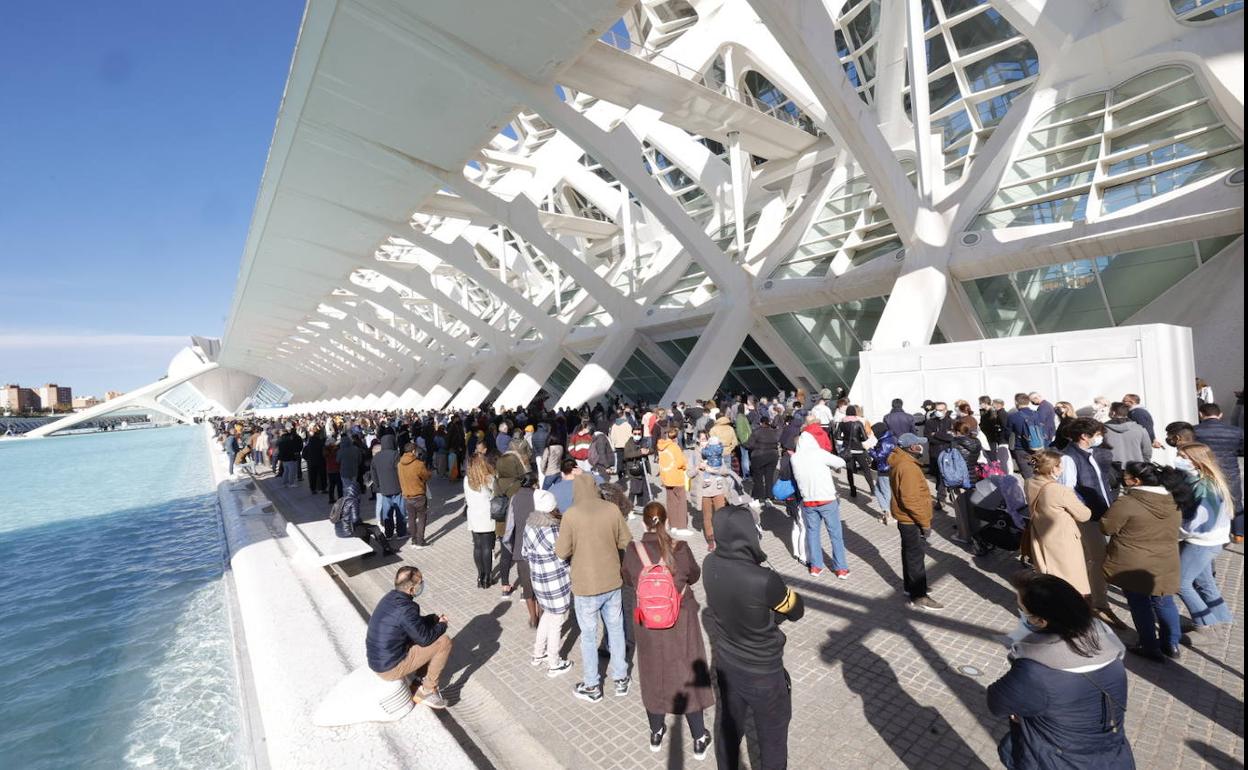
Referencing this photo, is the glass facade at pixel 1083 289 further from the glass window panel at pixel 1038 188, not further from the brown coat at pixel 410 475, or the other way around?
the brown coat at pixel 410 475

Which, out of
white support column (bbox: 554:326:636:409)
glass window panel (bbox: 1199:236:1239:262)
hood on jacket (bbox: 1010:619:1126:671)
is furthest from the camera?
white support column (bbox: 554:326:636:409)

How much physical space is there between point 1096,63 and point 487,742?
1684cm

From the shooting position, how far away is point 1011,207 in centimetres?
1166

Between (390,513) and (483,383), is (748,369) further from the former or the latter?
(390,513)

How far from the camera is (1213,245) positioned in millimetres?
9672

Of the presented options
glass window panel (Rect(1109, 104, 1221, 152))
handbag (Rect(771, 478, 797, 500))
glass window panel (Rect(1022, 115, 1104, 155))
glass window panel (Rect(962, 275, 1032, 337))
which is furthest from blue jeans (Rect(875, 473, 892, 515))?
glass window panel (Rect(1022, 115, 1104, 155))

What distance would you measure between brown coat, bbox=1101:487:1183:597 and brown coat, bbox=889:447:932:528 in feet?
3.68

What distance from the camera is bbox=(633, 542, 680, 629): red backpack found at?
2.73 meters

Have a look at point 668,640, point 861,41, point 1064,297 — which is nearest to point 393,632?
point 668,640

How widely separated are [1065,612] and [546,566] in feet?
9.07

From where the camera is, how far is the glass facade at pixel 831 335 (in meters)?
15.2

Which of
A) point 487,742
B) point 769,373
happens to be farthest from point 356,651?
point 769,373

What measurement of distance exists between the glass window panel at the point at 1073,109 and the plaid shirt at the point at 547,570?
48.8ft

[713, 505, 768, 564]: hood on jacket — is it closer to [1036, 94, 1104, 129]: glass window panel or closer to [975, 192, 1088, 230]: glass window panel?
[975, 192, 1088, 230]: glass window panel
